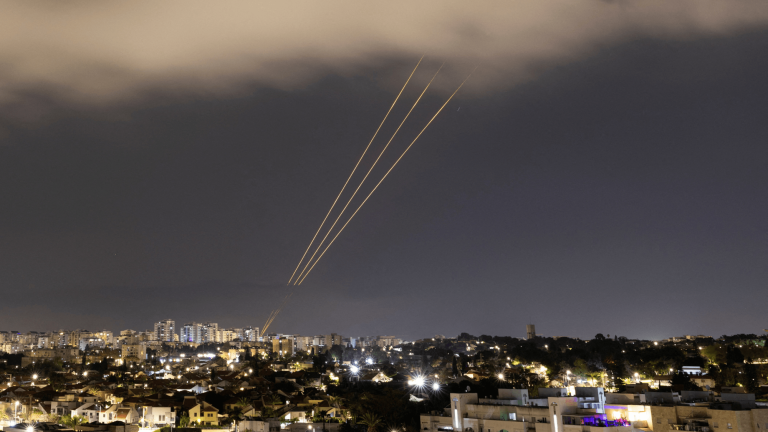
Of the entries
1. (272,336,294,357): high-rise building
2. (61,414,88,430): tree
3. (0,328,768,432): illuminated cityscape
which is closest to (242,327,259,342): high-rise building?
(272,336,294,357): high-rise building

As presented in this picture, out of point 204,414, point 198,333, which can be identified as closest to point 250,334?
point 198,333

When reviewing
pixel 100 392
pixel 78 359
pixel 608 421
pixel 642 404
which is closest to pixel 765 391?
pixel 642 404

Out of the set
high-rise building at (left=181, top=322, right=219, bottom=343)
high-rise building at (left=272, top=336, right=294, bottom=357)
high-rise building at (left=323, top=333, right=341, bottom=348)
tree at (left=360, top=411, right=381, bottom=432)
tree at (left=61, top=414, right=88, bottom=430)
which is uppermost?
high-rise building at (left=181, top=322, right=219, bottom=343)

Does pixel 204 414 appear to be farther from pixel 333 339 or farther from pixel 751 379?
pixel 333 339

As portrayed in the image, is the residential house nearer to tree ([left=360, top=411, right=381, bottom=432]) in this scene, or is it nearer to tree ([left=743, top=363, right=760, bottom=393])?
tree ([left=360, top=411, right=381, bottom=432])

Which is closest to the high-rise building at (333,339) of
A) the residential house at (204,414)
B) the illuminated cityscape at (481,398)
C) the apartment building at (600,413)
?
the illuminated cityscape at (481,398)

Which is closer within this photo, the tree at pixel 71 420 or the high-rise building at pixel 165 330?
the tree at pixel 71 420

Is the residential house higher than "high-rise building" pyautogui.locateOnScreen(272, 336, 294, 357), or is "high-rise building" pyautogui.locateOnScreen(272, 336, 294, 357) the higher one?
"high-rise building" pyautogui.locateOnScreen(272, 336, 294, 357)

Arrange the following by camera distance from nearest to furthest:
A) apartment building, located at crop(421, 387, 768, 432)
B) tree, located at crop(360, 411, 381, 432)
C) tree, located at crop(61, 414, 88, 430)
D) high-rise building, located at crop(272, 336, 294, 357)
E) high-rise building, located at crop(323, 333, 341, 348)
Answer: apartment building, located at crop(421, 387, 768, 432) → tree, located at crop(360, 411, 381, 432) → tree, located at crop(61, 414, 88, 430) → high-rise building, located at crop(272, 336, 294, 357) → high-rise building, located at crop(323, 333, 341, 348)

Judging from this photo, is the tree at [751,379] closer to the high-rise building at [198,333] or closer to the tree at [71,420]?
the tree at [71,420]
